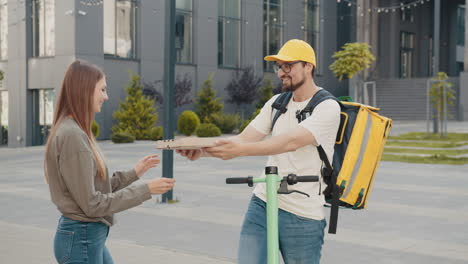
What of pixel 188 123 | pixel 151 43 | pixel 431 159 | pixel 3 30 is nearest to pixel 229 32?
pixel 151 43

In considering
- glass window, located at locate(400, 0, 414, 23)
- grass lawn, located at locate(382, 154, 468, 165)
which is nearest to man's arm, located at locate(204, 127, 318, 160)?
grass lawn, located at locate(382, 154, 468, 165)

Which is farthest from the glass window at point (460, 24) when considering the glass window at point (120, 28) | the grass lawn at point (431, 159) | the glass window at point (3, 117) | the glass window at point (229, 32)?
the grass lawn at point (431, 159)

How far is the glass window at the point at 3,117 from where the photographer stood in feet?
105

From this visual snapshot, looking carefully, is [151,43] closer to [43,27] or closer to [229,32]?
[43,27]

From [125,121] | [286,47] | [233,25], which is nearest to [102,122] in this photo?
[125,121]

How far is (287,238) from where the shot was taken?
3.36 m

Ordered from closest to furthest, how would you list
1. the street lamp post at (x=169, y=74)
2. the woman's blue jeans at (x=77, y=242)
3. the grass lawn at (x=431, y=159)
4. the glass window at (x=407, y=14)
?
1. the woman's blue jeans at (x=77, y=242)
2. the street lamp post at (x=169, y=74)
3. the grass lawn at (x=431, y=159)
4. the glass window at (x=407, y=14)

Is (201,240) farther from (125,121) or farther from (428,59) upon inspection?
(428,59)

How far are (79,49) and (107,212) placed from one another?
2674 centimetres

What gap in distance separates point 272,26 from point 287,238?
36.7 metres

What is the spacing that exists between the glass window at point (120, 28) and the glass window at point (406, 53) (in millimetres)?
28947

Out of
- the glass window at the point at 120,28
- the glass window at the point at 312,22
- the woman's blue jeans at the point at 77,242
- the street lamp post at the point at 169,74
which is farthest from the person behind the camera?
the glass window at the point at 312,22

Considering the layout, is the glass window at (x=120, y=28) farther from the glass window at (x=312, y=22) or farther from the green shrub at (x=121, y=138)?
the glass window at (x=312, y=22)

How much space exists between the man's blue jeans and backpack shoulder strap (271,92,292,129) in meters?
0.47
